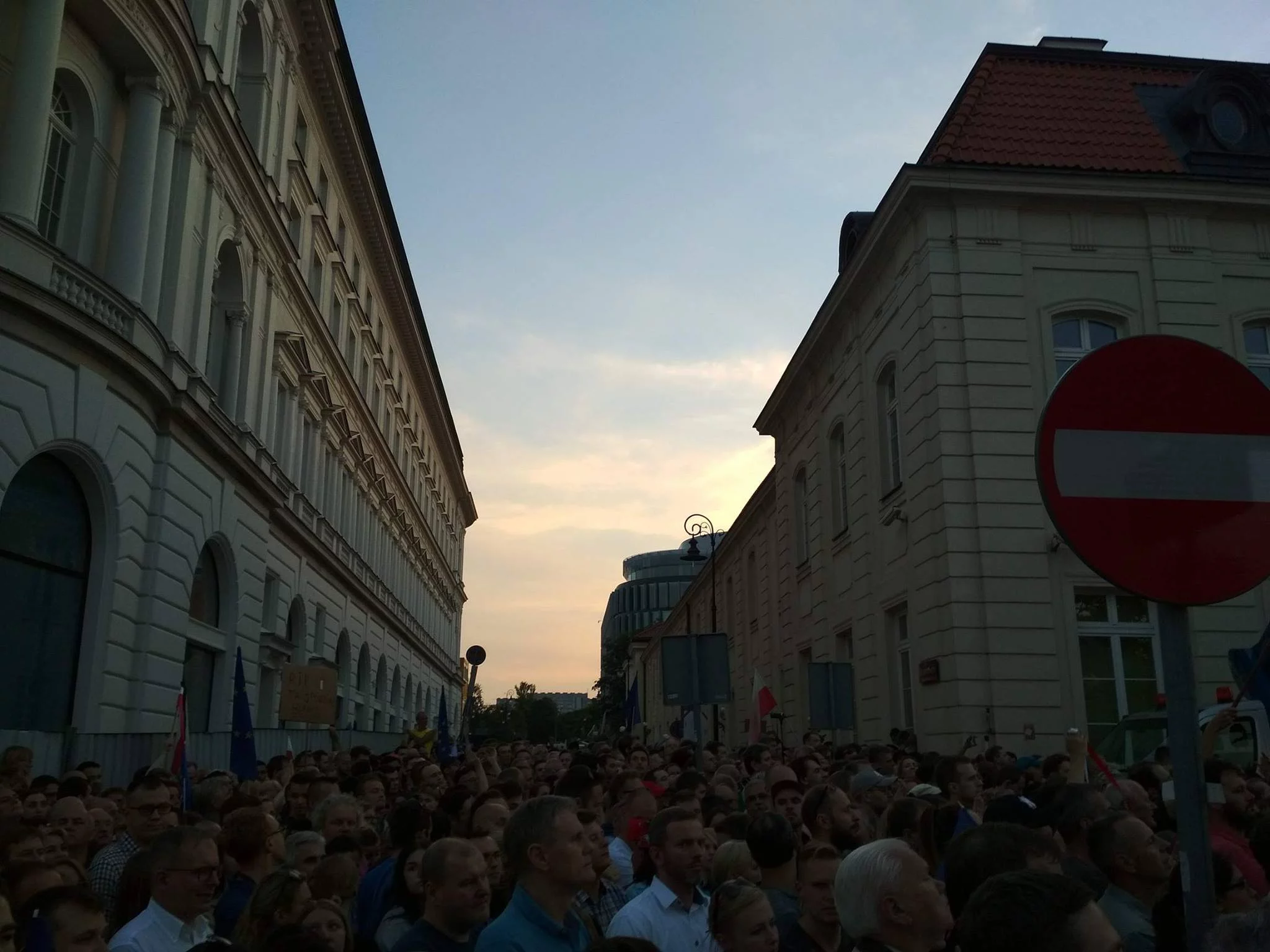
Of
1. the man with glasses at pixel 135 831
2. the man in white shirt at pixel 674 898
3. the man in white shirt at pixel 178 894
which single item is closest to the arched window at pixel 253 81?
the man with glasses at pixel 135 831

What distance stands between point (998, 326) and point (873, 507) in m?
4.76

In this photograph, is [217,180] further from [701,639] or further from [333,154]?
[701,639]

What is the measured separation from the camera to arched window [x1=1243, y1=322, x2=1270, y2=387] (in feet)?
63.4

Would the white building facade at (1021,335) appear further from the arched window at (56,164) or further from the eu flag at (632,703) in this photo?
the arched window at (56,164)

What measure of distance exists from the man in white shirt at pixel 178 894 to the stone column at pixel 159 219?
564 inches

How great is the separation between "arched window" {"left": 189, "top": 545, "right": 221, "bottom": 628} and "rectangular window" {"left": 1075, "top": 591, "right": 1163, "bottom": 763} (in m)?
15.5

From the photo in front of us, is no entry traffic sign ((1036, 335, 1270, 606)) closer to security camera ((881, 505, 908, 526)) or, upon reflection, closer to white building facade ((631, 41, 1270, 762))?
white building facade ((631, 41, 1270, 762))

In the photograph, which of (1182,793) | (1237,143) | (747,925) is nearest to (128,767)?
(747,925)

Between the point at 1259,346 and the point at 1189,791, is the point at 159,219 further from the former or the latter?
the point at 1259,346

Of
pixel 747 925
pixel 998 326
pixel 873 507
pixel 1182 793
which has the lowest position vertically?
pixel 747 925

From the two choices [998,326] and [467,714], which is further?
[467,714]

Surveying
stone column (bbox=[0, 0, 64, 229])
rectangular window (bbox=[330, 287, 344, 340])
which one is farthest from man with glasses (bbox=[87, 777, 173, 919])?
rectangular window (bbox=[330, 287, 344, 340])

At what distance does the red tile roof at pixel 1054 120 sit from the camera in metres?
19.1

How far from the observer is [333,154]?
3244 centimetres
